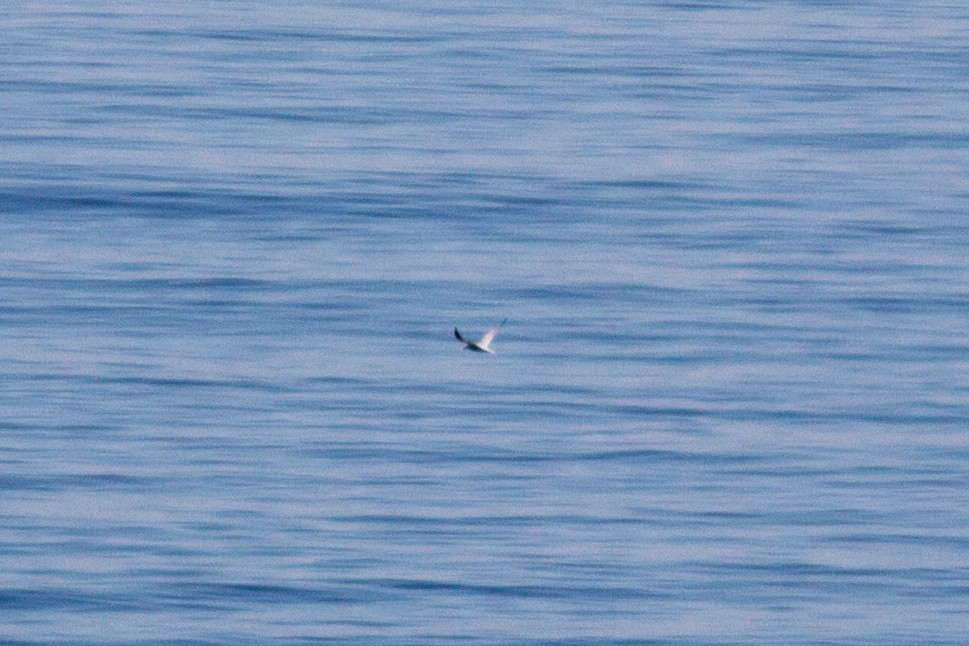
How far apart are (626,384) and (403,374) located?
101 centimetres

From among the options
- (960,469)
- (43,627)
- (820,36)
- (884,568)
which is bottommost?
(43,627)

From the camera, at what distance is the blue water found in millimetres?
10336

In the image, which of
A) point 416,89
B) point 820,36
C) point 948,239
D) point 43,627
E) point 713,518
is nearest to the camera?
point 43,627

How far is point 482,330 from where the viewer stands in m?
13.1

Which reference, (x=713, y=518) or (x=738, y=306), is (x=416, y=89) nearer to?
(x=738, y=306)

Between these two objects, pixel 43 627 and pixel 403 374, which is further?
pixel 403 374

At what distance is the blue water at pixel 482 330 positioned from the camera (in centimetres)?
1034

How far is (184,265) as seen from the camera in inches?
545

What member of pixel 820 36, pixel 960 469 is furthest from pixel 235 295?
pixel 820 36

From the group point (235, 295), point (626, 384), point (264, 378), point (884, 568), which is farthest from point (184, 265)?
point (884, 568)

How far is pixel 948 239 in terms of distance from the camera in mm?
14328

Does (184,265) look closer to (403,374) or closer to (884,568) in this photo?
(403,374)

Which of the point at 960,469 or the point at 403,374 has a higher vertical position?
the point at 403,374

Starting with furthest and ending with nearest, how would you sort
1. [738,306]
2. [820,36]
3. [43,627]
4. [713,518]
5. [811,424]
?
[820,36]
[738,306]
[811,424]
[713,518]
[43,627]
